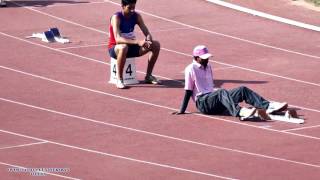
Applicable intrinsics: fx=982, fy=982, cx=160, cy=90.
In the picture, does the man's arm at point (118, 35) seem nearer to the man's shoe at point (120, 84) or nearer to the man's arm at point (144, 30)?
the man's arm at point (144, 30)

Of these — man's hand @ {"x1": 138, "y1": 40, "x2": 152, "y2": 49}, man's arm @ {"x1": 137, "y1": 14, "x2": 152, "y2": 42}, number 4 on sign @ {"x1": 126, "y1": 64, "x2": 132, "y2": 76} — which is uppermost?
man's arm @ {"x1": 137, "y1": 14, "x2": 152, "y2": 42}

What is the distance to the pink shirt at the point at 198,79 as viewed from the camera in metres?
12.5

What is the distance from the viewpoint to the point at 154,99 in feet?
44.5

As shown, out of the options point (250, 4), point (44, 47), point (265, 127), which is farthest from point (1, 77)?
point (250, 4)

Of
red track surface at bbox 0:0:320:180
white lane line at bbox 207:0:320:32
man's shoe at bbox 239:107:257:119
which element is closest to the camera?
red track surface at bbox 0:0:320:180

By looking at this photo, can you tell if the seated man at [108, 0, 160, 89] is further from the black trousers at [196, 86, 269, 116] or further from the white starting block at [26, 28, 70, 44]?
the white starting block at [26, 28, 70, 44]

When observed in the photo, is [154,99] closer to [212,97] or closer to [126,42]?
[126,42]

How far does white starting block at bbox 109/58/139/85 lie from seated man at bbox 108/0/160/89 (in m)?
0.11

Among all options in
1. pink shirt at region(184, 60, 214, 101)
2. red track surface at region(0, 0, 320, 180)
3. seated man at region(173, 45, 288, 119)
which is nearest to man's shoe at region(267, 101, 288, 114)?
seated man at region(173, 45, 288, 119)

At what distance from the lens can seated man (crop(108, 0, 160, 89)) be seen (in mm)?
14086

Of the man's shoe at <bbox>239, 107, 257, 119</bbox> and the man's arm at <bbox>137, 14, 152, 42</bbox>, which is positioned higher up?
the man's arm at <bbox>137, 14, 152, 42</bbox>

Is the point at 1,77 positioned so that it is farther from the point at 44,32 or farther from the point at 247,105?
the point at 247,105

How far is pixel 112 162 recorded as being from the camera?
10.6 meters

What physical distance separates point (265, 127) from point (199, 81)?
1.09m
